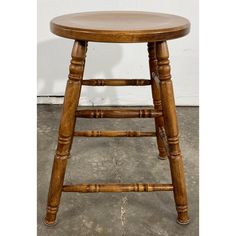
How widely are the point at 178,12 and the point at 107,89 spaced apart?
587mm

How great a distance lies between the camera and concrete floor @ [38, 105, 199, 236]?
3.76 ft

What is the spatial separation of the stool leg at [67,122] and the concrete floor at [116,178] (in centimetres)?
8

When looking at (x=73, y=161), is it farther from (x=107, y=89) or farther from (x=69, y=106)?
(x=107, y=89)

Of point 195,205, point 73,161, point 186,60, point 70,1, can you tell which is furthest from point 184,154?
point 70,1

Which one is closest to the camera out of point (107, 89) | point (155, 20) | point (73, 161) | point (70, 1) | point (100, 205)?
point (155, 20)

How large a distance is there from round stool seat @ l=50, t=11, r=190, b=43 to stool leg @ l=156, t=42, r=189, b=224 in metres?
0.06

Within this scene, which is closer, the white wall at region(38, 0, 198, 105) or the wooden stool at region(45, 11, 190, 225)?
the wooden stool at region(45, 11, 190, 225)

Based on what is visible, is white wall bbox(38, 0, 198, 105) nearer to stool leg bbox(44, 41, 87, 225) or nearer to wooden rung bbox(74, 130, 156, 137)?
wooden rung bbox(74, 130, 156, 137)

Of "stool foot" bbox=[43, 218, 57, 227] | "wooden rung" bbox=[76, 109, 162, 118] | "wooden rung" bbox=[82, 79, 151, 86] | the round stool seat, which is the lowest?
"stool foot" bbox=[43, 218, 57, 227]

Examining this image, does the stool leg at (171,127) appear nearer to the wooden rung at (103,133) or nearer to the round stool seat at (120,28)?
the round stool seat at (120,28)

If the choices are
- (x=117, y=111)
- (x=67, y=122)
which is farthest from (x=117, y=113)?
(x=67, y=122)

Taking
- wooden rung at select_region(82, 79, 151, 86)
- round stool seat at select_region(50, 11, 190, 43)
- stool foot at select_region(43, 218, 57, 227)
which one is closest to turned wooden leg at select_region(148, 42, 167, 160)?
wooden rung at select_region(82, 79, 151, 86)

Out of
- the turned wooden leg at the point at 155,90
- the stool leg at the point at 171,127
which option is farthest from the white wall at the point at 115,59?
the stool leg at the point at 171,127

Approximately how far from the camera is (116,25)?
1.01 meters
